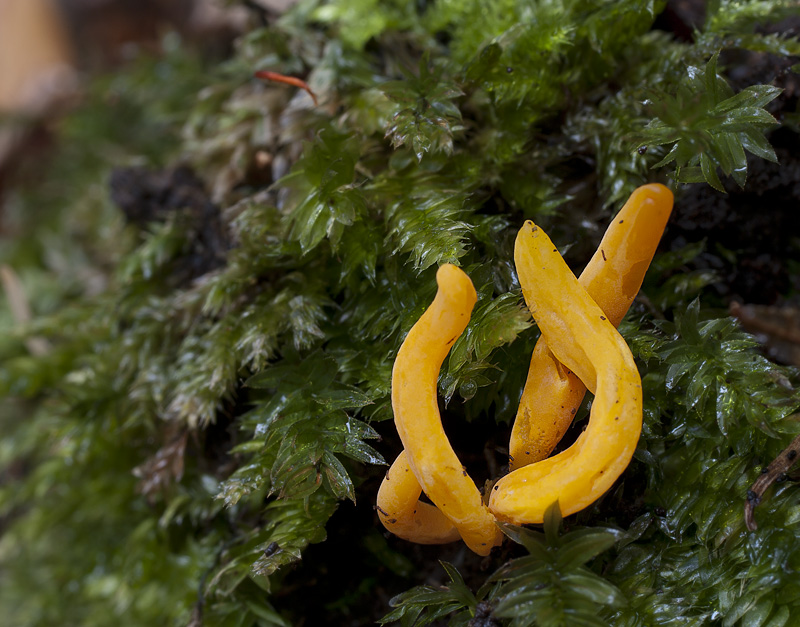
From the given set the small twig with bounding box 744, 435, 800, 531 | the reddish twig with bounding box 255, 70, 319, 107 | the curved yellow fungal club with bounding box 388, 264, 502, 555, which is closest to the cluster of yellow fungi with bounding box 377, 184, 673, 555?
the curved yellow fungal club with bounding box 388, 264, 502, 555

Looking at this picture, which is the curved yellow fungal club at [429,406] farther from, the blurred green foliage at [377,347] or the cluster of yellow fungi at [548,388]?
the blurred green foliage at [377,347]

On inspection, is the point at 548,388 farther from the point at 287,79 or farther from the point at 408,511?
the point at 287,79

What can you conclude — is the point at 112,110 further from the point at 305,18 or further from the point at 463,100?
the point at 463,100

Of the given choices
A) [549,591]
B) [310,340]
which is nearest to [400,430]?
[549,591]

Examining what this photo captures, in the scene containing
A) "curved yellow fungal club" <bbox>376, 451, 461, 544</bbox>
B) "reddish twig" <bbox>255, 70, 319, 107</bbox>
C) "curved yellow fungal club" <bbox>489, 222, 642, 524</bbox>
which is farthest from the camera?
"reddish twig" <bbox>255, 70, 319, 107</bbox>

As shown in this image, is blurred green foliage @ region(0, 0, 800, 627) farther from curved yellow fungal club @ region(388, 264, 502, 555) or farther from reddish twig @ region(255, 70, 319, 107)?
curved yellow fungal club @ region(388, 264, 502, 555)

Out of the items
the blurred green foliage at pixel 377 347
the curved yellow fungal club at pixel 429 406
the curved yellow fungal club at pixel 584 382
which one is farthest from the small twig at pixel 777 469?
the curved yellow fungal club at pixel 429 406

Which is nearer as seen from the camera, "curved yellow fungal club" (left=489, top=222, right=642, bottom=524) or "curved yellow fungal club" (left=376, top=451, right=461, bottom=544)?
"curved yellow fungal club" (left=489, top=222, right=642, bottom=524)
